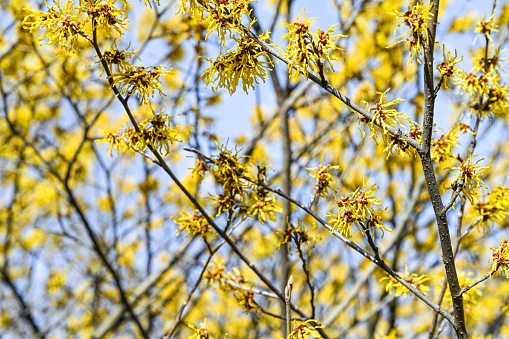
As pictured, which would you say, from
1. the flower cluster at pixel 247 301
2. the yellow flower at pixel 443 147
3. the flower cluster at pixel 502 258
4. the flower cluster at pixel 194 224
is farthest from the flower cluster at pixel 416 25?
the flower cluster at pixel 247 301

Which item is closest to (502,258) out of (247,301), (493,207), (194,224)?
(493,207)

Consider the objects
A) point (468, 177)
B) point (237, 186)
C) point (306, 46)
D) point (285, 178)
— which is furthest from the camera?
point (285, 178)

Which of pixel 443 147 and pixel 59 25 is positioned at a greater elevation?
pixel 443 147

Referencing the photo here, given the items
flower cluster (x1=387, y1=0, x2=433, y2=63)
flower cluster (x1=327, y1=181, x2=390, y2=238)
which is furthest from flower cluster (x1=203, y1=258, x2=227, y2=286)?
flower cluster (x1=387, y1=0, x2=433, y2=63)

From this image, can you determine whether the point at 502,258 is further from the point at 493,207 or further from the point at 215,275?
the point at 215,275

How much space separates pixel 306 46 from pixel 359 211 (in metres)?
0.71

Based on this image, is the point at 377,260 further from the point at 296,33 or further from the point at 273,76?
the point at 273,76

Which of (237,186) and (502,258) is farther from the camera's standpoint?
(237,186)

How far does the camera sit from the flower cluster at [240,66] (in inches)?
70.1

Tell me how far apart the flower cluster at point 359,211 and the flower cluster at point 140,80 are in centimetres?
91

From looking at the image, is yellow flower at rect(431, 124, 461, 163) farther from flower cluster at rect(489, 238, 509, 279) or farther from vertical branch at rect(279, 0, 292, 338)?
vertical branch at rect(279, 0, 292, 338)

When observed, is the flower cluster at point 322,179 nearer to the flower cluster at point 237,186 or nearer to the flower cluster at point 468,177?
the flower cluster at point 237,186

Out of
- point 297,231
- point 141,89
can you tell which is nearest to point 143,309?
point 297,231

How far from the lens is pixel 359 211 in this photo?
1.88 metres
